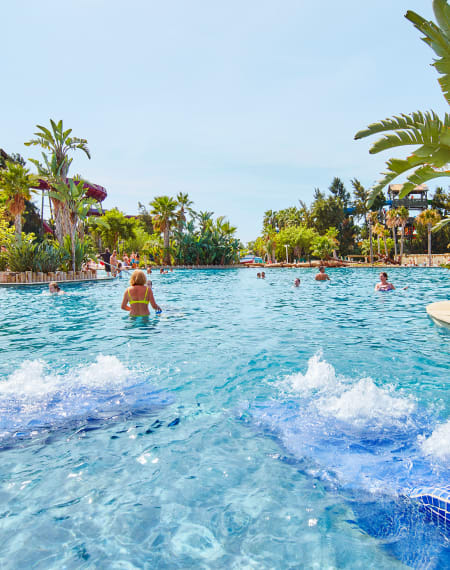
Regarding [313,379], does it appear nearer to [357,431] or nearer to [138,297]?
[357,431]

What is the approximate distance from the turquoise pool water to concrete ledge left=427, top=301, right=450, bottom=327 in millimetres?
1696

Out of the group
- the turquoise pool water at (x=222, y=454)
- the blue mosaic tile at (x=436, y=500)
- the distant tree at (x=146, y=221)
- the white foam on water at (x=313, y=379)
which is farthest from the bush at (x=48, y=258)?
the distant tree at (x=146, y=221)

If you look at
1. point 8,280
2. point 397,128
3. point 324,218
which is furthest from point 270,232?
point 397,128

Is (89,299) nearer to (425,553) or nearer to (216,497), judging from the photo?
(216,497)

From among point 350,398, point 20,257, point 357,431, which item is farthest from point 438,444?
point 20,257

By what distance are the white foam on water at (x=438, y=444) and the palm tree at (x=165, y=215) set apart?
1943 inches

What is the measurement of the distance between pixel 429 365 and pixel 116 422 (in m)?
5.07

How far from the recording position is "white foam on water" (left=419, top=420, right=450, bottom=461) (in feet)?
11.1

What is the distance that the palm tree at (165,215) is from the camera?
5150 centimetres

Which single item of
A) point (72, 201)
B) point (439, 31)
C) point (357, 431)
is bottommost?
point (357, 431)

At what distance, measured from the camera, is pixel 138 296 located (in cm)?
998

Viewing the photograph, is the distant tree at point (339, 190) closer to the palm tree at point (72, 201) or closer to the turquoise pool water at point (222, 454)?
the palm tree at point (72, 201)

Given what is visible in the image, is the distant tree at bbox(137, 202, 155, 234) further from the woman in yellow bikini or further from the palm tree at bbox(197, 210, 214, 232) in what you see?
the woman in yellow bikini

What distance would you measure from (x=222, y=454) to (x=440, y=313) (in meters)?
8.49
